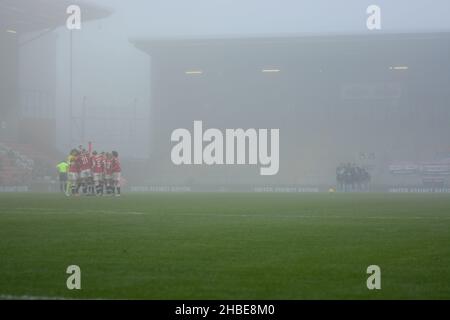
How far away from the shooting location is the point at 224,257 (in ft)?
32.6

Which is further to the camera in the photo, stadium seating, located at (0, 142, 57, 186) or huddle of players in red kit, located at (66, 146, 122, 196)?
stadium seating, located at (0, 142, 57, 186)

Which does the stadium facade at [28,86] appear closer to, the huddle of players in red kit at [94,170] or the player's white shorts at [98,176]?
the huddle of players in red kit at [94,170]

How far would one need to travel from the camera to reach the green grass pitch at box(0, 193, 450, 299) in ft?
24.7

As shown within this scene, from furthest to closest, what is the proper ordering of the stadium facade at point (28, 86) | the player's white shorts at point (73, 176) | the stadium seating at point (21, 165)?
the stadium facade at point (28, 86), the stadium seating at point (21, 165), the player's white shorts at point (73, 176)

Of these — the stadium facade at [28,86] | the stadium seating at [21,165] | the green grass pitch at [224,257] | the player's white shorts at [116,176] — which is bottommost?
the green grass pitch at [224,257]

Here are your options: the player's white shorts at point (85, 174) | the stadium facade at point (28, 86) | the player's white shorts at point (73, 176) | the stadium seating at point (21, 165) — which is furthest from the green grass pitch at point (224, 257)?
the stadium facade at point (28, 86)

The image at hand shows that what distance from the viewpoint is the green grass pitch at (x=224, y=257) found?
7527mm

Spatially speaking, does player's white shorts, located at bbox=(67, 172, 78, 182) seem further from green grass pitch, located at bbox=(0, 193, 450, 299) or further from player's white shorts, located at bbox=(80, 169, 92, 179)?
green grass pitch, located at bbox=(0, 193, 450, 299)

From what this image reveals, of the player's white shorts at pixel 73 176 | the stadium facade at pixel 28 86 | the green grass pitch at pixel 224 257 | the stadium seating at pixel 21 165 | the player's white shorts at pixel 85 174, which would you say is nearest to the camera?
the green grass pitch at pixel 224 257

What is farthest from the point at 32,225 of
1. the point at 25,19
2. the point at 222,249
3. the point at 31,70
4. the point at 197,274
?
the point at 31,70

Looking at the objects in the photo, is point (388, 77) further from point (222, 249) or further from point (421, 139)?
point (222, 249)

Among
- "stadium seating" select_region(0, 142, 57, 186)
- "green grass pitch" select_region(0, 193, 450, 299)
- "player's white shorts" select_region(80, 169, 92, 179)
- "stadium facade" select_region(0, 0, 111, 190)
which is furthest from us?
"stadium facade" select_region(0, 0, 111, 190)

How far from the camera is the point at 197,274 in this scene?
8500 millimetres

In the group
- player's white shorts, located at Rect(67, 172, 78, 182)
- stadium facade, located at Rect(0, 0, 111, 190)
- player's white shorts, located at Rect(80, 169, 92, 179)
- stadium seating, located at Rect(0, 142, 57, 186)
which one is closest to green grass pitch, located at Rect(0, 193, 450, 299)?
player's white shorts, located at Rect(80, 169, 92, 179)
